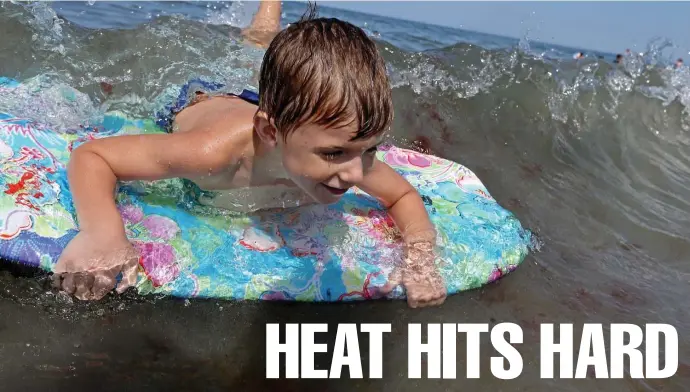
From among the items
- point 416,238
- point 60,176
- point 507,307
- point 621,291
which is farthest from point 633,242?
point 60,176

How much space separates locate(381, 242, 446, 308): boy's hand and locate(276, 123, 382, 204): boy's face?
58cm

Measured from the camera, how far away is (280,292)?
2414mm

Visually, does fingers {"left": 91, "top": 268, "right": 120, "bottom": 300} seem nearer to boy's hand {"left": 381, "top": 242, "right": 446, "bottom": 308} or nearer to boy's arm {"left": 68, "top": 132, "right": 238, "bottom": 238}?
boy's arm {"left": 68, "top": 132, "right": 238, "bottom": 238}

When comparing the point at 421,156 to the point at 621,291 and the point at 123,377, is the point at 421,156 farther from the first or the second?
the point at 123,377

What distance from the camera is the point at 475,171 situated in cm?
413

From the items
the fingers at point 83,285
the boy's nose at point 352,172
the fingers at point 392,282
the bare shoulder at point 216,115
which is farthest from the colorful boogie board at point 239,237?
the boy's nose at point 352,172

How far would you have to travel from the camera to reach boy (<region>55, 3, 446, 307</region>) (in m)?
1.94

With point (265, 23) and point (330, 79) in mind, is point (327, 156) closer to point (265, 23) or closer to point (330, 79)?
point (330, 79)

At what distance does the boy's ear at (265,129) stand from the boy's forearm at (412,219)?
2.63 feet

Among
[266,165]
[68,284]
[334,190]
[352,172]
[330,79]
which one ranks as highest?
[330,79]

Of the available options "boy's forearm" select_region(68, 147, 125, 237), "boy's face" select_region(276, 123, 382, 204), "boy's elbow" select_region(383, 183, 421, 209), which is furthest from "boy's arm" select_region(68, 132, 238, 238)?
"boy's elbow" select_region(383, 183, 421, 209)

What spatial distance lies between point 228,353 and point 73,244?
74cm

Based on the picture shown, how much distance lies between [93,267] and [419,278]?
1304 mm

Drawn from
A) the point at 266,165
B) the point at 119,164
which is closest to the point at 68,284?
the point at 119,164
